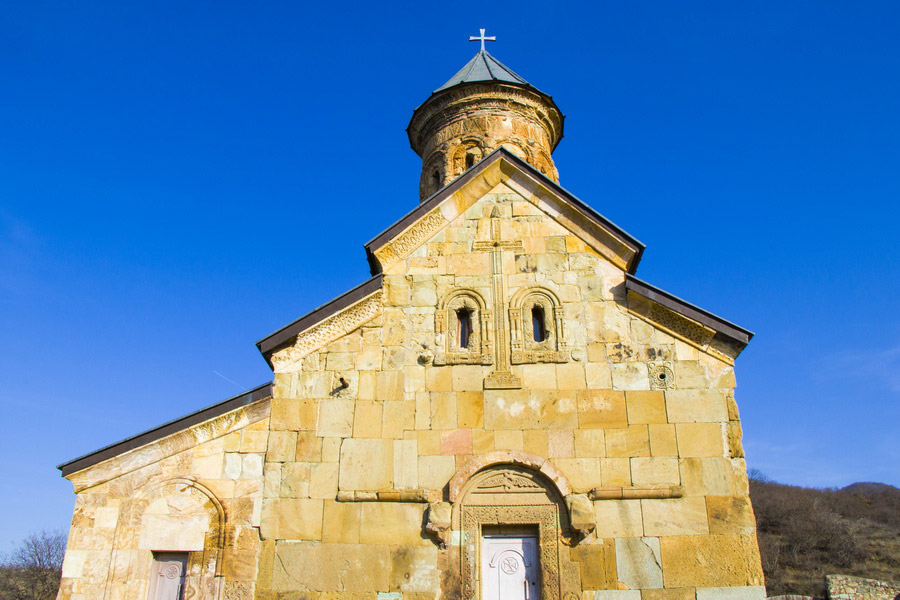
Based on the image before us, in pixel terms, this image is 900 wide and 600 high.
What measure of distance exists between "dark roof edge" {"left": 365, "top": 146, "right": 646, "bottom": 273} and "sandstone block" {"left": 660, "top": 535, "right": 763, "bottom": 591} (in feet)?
9.42

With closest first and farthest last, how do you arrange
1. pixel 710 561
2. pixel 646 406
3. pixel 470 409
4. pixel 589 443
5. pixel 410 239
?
1. pixel 710 561
2. pixel 589 443
3. pixel 646 406
4. pixel 470 409
5. pixel 410 239

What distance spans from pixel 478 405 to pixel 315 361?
1.76m

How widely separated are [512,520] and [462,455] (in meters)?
0.76

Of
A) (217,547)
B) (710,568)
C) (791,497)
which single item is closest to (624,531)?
(710,568)

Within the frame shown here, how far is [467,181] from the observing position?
7.95 m

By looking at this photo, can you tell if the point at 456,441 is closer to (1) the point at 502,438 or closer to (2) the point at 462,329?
(1) the point at 502,438

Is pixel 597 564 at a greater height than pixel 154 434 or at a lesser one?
lesser

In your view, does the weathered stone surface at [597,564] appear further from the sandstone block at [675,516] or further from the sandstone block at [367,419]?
the sandstone block at [367,419]

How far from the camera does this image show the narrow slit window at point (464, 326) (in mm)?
7316

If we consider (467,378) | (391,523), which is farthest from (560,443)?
(391,523)

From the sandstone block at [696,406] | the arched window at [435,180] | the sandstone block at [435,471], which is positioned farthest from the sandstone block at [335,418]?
the arched window at [435,180]

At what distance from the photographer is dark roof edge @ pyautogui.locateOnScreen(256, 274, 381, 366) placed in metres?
7.23

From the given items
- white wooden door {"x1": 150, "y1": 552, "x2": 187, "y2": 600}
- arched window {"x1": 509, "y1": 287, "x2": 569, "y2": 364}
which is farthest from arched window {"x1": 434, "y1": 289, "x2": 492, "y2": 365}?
white wooden door {"x1": 150, "y1": 552, "x2": 187, "y2": 600}

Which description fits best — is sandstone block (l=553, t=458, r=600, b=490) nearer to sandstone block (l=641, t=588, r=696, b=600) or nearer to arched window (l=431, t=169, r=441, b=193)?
sandstone block (l=641, t=588, r=696, b=600)
